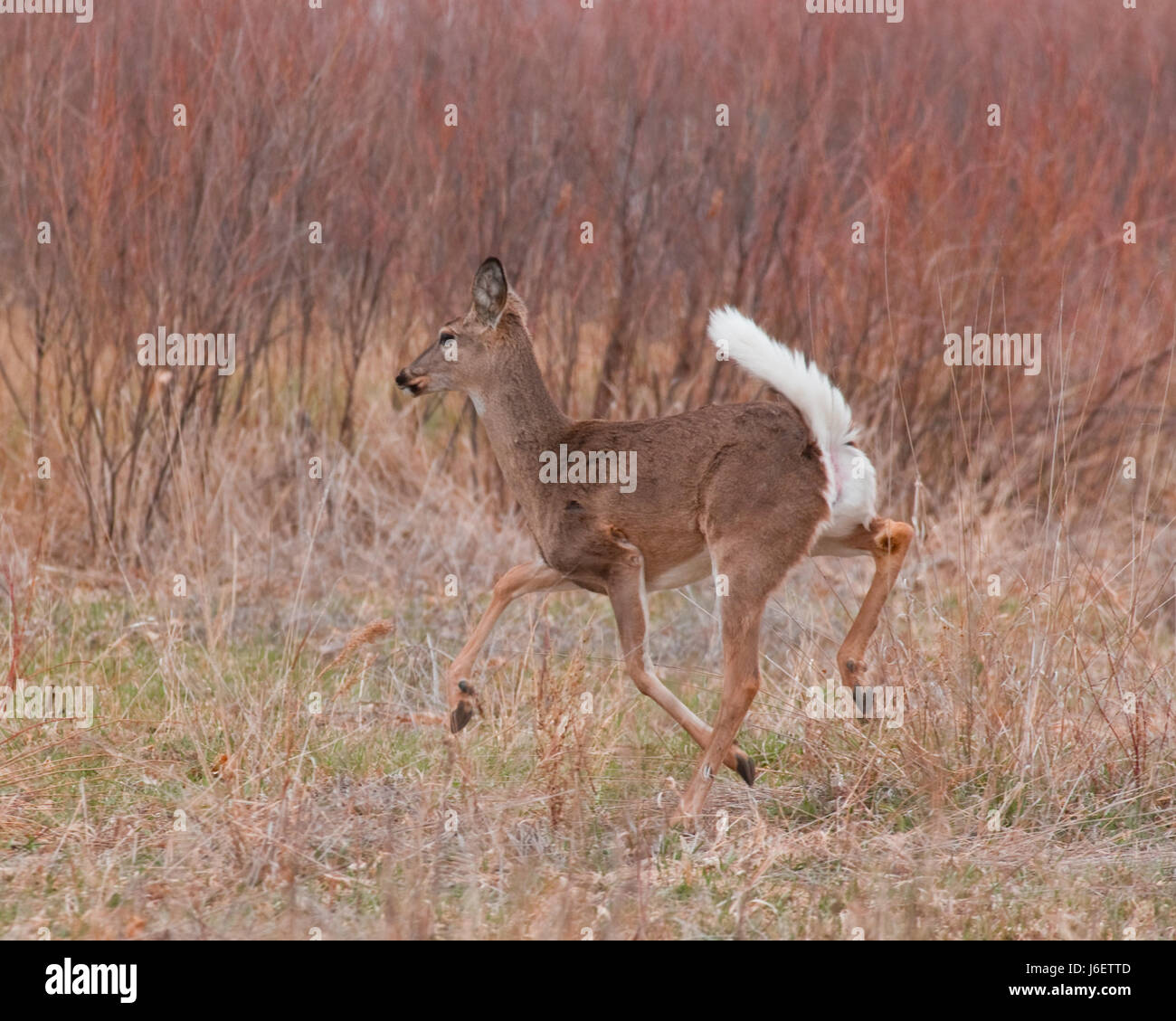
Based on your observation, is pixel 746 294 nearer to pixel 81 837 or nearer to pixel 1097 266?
pixel 1097 266

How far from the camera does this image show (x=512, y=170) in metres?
10.5

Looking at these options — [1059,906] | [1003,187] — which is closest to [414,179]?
[1003,187]

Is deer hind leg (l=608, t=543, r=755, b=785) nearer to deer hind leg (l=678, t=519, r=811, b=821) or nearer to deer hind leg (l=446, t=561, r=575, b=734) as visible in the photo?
deer hind leg (l=678, t=519, r=811, b=821)

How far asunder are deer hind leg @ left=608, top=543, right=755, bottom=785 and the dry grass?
0.62 ft

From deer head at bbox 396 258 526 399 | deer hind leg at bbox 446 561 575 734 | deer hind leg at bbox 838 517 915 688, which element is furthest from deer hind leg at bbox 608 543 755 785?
deer head at bbox 396 258 526 399

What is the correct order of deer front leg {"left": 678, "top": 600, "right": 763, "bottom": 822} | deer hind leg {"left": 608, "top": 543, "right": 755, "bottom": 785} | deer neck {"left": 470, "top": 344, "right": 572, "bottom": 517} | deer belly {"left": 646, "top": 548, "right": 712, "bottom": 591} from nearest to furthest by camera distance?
deer front leg {"left": 678, "top": 600, "right": 763, "bottom": 822} → deer hind leg {"left": 608, "top": 543, "right": 755, "bottom": 785} → deer belly {"left": 646, "top": 548, "right": 712, "bottom": 591} → deer neck {"left": 470, "top": 344, "right": 572, "bottom": 517}

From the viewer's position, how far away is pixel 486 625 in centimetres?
615

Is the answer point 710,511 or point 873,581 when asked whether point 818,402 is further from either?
point 873,581

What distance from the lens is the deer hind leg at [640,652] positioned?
5.97 meters

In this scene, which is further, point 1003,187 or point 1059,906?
point 1003,187

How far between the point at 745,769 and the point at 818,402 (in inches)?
52.2

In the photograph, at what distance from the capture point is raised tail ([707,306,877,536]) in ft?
19.5

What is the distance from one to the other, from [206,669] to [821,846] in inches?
119

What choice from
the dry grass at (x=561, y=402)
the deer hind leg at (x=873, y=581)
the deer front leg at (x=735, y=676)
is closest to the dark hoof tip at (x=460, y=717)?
the dry grass at (x=561, y=402)
